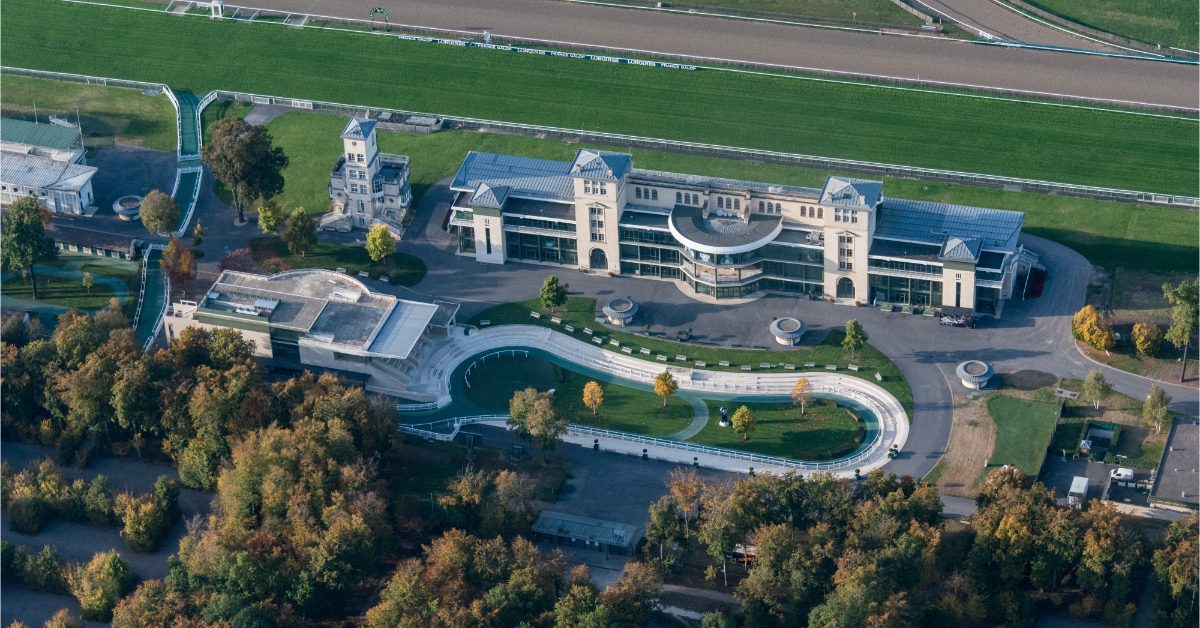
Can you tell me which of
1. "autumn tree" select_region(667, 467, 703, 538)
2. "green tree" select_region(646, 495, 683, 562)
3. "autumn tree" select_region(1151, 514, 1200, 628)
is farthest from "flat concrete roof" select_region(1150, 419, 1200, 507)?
"green tree" select_region(646, 495, 683, 562)

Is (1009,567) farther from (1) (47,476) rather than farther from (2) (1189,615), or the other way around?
(1) (47,476)

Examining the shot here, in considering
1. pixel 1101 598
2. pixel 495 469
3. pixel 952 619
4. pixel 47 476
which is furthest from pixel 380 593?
pixel 1101 598

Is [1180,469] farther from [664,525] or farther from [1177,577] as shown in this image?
[664,525]

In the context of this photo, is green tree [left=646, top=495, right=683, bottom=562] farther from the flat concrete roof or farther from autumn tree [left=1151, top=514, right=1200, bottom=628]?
the flat concrete roof

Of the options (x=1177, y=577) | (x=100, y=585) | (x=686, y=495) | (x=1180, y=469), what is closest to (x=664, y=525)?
(x=686, y=495)

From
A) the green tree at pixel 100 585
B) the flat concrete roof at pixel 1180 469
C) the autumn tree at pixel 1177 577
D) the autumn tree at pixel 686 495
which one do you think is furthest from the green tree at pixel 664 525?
the green tree at pixel 100 585

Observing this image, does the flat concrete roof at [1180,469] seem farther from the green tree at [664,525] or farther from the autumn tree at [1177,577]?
the green tree at [664,525]
